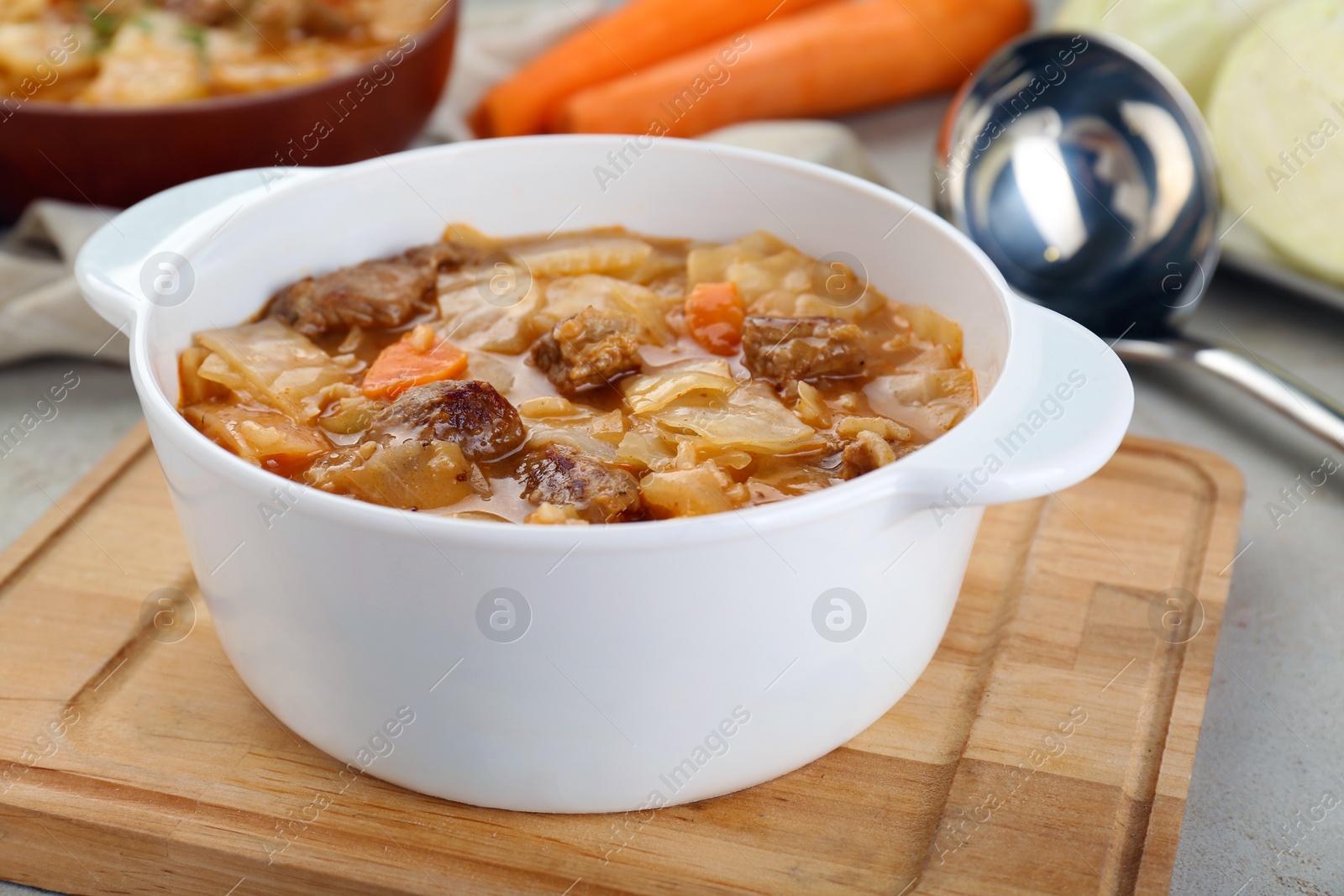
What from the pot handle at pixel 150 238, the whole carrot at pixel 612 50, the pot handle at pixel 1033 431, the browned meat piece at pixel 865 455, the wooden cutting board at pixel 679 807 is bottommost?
the whole carrot at pixel 612 50

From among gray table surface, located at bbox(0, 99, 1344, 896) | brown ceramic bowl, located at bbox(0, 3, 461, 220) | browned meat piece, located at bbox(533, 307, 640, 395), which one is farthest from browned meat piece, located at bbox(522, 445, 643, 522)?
brown ceramic bowl, located at bbox(0, 3, 461, 220)

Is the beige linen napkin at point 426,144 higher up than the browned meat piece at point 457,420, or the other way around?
the browned meat piece at point 457,420

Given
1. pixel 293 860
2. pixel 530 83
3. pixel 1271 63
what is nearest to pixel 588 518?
pixel 293 860

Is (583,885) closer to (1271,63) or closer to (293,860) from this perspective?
(293,860)

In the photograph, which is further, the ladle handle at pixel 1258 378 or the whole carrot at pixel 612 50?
the whole carrot at pixel 612 50

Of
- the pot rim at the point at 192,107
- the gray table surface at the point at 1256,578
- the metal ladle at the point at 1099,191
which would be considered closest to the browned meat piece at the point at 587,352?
the gray table surface at the point at 1256,578

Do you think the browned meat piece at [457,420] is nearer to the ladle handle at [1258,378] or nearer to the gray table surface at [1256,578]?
the gray table surface at [1256,578]

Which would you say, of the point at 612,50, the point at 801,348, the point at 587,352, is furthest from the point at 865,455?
the point at 612,50
